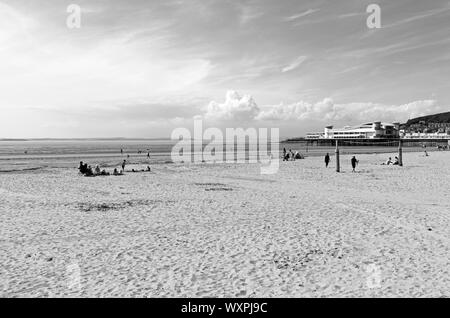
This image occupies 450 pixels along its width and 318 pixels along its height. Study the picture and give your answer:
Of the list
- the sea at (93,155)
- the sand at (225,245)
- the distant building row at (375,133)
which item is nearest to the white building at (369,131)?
the distant building row at (375,133)

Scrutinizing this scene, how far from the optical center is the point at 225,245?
8.51m

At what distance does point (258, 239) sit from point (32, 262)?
5.02m

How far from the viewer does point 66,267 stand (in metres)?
7.06

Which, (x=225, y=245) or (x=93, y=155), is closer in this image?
(x=225, y=245)

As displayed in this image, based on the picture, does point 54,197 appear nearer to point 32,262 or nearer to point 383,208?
point 32,262

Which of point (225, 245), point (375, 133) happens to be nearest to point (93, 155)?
point (225, 245)

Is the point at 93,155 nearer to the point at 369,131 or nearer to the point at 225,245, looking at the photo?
the point at 225,245

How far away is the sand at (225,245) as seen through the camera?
20.1ft

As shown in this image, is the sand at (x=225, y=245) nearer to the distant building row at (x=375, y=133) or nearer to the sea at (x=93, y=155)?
the sea at (x=93, y=155)

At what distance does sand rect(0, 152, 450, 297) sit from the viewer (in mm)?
6133

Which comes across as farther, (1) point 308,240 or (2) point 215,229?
(2) point 215,229

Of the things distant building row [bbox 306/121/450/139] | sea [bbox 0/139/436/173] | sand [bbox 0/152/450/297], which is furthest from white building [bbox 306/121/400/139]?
sand [bbox 0/152/450/297]

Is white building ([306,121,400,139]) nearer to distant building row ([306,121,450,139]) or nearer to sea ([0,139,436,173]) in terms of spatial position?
distant building row ([306,121,450,139])
